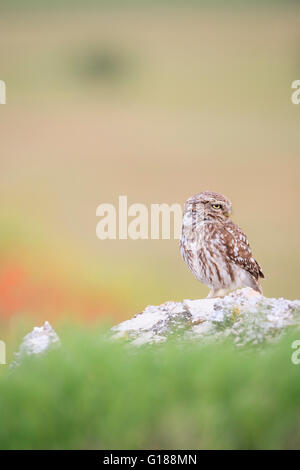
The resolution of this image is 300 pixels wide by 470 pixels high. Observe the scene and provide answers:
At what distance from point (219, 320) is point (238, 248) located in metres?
2.43

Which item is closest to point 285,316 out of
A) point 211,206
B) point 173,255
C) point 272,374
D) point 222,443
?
point 272,374

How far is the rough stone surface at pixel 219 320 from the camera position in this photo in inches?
221

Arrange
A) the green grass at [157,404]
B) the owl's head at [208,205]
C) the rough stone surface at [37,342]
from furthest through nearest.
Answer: the owl's head at [208,205], the rough stone surface at [37,342], the green grass at [157,404]

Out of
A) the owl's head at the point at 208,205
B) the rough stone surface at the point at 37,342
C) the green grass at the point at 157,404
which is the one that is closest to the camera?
the green grass at the point at 157,404

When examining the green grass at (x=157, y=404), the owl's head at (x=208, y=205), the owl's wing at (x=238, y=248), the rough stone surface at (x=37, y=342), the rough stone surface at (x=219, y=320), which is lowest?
the green grass at (x=157, y=404)

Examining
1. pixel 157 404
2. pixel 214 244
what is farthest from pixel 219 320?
pixel 214 244

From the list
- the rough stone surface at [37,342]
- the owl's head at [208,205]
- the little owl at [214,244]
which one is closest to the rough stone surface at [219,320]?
the rough stone surface at [37,342]

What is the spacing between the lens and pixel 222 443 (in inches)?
173

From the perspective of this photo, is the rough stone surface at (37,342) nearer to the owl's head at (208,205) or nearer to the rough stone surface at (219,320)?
the rough stone surface at (219,320)

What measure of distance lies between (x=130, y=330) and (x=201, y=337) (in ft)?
2.22

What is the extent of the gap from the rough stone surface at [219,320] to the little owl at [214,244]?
5.39 ft

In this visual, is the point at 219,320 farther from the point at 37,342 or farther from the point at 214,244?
the point at 214,244

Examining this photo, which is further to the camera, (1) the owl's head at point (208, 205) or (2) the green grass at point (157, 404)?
(1) the owl's head at point (208, 205)

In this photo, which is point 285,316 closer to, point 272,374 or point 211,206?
point 272,374
